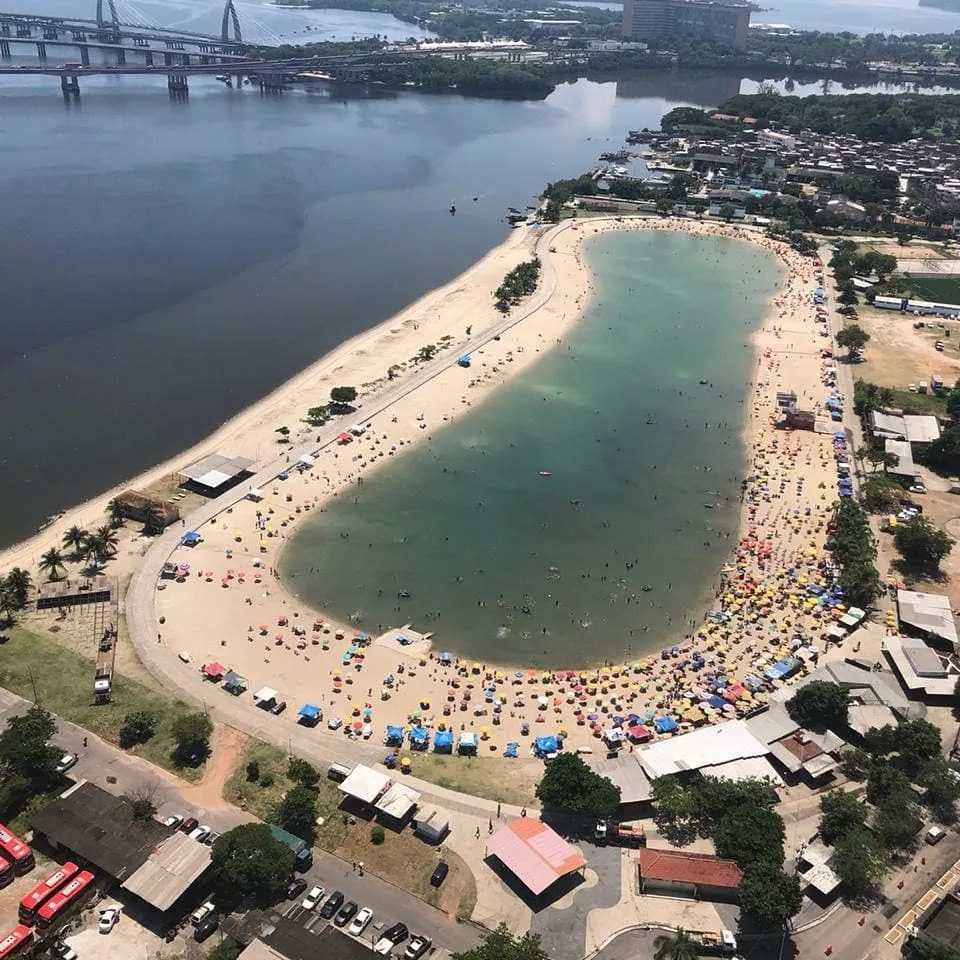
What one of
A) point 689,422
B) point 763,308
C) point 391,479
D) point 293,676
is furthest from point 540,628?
point 763,308

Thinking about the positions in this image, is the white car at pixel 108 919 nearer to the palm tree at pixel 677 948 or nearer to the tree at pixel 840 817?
the palm tree at pixel 677 948

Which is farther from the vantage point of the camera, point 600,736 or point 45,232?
point 45,232

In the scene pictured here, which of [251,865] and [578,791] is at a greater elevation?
[251,865]

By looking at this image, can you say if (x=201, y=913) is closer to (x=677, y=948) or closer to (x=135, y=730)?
(x=135, y=730)

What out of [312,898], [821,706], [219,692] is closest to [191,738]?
[219,692]

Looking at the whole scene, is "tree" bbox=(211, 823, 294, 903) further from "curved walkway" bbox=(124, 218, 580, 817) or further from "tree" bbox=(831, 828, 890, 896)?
"tree" bbox=(831, 828, 890, 896)

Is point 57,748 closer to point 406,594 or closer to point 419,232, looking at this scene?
point 406,594

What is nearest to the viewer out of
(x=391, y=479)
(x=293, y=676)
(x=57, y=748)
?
(x=57, y=748)
